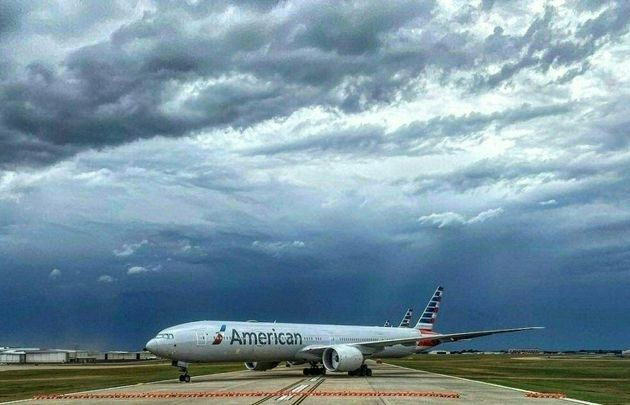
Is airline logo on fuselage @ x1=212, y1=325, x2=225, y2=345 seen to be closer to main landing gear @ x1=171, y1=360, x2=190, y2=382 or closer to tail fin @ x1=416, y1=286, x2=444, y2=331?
main landing gear @ x1=171, y1=360, x2=190, y2=382

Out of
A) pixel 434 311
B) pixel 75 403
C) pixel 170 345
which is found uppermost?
pixel 434 311

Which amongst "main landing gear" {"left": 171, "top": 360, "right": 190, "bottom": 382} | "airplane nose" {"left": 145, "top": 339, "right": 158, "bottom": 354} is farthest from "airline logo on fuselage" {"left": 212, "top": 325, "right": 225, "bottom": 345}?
"airplane nose" {"left": 145, "top": 339, "right": 158, "bottom": 354}

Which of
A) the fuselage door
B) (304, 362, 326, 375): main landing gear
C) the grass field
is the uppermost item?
the fuselage door

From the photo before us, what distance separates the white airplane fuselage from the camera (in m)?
45.0

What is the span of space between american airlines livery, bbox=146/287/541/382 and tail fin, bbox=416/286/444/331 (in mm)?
7254

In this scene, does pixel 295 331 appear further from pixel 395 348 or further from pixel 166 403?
pixel 166 403

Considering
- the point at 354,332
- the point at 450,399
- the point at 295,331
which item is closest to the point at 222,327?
the point at 295,331

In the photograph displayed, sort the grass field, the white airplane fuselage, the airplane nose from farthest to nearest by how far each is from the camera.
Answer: the white airplane fuselage, the airplane nose, the grass field

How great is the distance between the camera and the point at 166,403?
26766 mm

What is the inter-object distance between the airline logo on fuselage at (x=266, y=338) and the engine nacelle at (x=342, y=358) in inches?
105

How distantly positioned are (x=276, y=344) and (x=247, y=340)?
3.44 meters

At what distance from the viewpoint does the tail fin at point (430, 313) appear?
74.7 m

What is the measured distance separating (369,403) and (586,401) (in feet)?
29.6

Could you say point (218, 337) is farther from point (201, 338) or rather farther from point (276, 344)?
point (276, 344)
